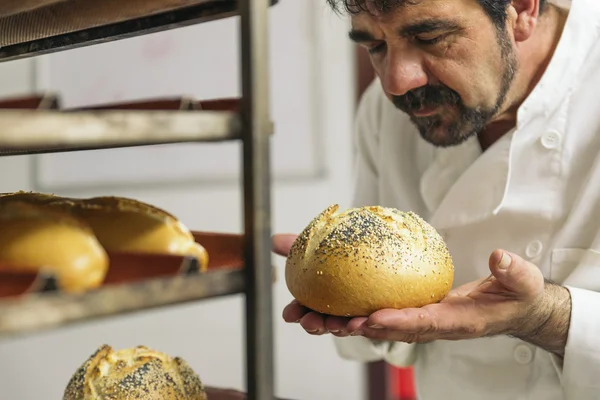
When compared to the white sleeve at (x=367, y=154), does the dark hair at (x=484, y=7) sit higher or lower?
higher

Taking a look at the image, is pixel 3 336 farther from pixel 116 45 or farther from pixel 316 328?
pixel 116 45

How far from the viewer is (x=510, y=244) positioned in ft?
5.52

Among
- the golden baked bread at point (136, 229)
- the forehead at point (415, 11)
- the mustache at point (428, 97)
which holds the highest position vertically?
the forehead at point (415, 11)

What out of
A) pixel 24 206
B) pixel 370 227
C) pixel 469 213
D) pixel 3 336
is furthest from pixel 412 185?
pixel 3 336

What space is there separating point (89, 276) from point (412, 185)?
1445 mm

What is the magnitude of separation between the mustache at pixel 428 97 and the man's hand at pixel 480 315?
1.49 feet

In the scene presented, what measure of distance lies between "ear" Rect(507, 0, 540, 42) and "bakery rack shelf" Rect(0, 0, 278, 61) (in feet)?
3.08

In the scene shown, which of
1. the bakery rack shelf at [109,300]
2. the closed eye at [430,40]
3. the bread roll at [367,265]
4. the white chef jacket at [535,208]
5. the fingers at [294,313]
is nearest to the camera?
the bakery rack shelf at [109,300]

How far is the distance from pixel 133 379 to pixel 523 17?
118 cm

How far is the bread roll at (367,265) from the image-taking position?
49.5 inches

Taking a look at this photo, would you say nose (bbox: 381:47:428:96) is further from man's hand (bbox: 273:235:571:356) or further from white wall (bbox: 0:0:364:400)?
white wall (bbox: 0:0:364:400)

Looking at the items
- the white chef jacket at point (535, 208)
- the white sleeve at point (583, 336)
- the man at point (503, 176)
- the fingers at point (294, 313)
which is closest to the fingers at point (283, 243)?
the man at point (503, 176)

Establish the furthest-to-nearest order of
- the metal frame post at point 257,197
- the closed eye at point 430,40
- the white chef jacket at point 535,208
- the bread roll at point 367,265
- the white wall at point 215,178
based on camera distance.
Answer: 1. the white wall at point 215,178
2. the white chef jacket at point 535,208
3. the closed eye at point 430,40
4. the bread roll at point 367,265
5. the metal frame post at point 257,197

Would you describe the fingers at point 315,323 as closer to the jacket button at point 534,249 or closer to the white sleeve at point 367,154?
the jacket button at point 534,249
